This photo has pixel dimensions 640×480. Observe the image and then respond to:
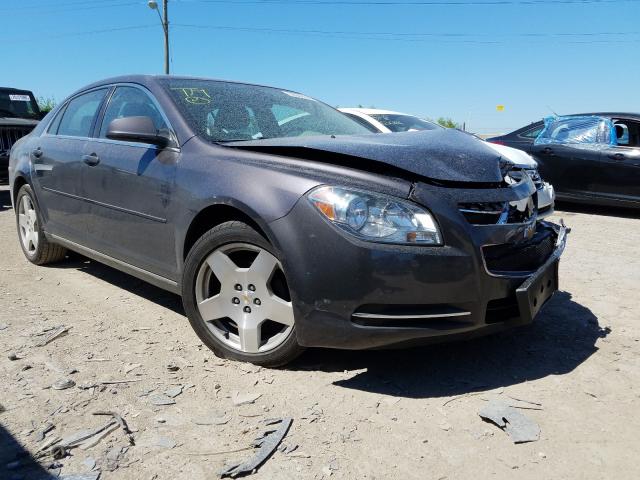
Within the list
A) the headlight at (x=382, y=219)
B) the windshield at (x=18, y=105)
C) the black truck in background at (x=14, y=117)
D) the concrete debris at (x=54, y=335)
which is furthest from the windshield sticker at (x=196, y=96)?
the windshield at (x=18, y=105)

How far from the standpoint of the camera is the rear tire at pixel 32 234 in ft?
15.4

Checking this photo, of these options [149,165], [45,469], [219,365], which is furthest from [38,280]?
[45,469]

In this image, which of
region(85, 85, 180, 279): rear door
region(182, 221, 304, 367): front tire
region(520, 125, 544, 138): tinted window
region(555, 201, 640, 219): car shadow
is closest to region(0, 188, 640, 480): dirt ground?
region(182, 221, 304, 367): front tire

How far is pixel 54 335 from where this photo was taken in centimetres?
321

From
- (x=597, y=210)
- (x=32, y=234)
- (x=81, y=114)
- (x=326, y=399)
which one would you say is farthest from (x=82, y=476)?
(x=597, y=210)

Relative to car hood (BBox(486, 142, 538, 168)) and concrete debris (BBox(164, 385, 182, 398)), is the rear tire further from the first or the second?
car hood (BBox(486, 142, 538, 168))

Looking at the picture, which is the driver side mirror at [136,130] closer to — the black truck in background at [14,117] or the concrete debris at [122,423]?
the concrete debris at [122,423]

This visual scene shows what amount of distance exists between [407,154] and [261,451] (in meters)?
1.46

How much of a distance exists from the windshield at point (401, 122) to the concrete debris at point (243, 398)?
6.09 metres

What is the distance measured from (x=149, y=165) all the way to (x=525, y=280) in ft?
7.09

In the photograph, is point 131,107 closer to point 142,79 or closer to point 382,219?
point 142,79

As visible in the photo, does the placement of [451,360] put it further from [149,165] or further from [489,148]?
[149,165]

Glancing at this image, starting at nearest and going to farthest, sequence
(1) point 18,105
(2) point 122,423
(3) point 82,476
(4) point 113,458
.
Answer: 1. (3) point 82,476
2. (4) point 113,458
3. (2) point 122,423
4. (1) point 18,105

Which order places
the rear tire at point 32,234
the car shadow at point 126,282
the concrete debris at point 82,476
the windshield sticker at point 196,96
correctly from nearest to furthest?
the concrete debris at point 82,476 → the windshield sticker at point 196,96 → the car shadow at point 126,282 → the rear tire at point 32,234
